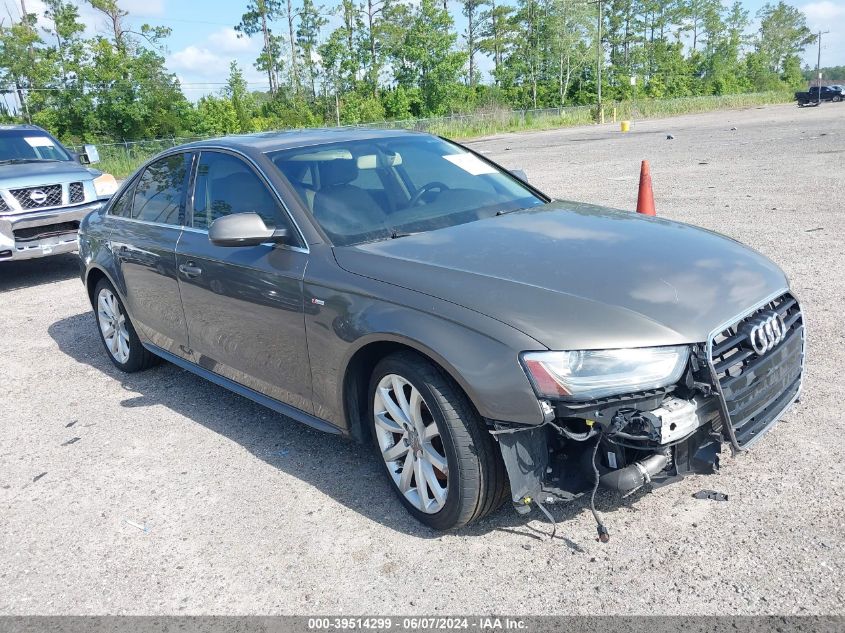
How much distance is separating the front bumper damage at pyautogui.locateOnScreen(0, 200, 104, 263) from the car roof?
502 centimetres

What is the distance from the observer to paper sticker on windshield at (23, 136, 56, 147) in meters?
10.5

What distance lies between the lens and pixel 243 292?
3.94 metres

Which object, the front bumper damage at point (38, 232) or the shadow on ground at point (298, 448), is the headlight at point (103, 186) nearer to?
the front bumper damage at point (38, 232)

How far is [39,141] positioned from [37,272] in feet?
6.38

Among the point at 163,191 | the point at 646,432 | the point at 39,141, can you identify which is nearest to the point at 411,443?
the point at 646,432

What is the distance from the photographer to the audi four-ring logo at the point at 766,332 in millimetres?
2938

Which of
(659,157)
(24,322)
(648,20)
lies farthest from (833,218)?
(648,20)

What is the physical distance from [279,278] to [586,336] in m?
1.68

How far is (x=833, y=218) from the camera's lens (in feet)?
29.1

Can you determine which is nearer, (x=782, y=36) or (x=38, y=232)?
(x=38, y=232)

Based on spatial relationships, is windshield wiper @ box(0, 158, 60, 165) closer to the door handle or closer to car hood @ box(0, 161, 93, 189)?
car hood @ box(0, 161, 93, 189)

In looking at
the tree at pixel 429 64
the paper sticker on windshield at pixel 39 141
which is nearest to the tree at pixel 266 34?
the tree at pixel 429 64

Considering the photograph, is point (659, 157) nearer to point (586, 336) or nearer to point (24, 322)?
point (24, 322)

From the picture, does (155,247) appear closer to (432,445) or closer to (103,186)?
(432,445)
